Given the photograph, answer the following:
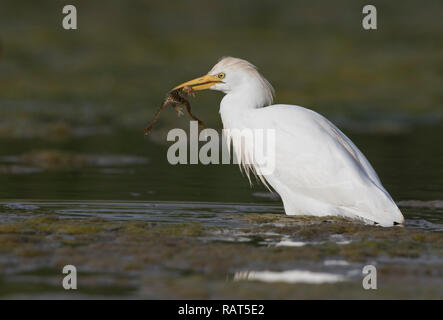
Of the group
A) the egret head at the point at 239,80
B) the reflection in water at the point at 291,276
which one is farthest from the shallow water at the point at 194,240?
the egret head at the point at 239,80

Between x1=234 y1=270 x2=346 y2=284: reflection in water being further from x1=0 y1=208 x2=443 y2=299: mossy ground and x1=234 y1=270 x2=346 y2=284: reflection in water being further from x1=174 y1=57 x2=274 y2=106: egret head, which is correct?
x1=174 y1=57 x2=274 y2=106: egret head

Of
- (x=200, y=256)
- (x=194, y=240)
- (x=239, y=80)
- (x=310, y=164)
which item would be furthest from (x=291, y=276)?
(x=239, y=80)

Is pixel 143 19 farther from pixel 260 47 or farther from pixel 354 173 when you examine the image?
pixel 354 173

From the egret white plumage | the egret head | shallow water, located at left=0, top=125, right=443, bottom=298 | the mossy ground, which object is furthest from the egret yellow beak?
the mossy ground

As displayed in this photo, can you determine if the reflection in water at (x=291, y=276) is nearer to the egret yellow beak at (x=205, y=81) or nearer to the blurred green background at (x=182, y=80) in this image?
the egret yellow beak at (x=205, y=81)

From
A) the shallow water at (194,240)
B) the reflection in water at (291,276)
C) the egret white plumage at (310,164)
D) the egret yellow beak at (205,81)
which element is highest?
the egret yellow beak at (205,81)

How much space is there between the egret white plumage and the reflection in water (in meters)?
Result: 2.19

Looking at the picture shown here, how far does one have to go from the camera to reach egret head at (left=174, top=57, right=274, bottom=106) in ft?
34.3

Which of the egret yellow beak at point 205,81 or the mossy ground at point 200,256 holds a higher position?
the egret yellow beak at point 205,81

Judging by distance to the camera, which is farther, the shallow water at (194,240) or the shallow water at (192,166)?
the shallow water at (192,166)

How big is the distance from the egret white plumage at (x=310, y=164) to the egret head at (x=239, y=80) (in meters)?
0.01

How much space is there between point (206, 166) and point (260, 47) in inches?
531

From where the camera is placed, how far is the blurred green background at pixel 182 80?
1406 centimetres

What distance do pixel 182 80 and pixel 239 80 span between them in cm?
1482
